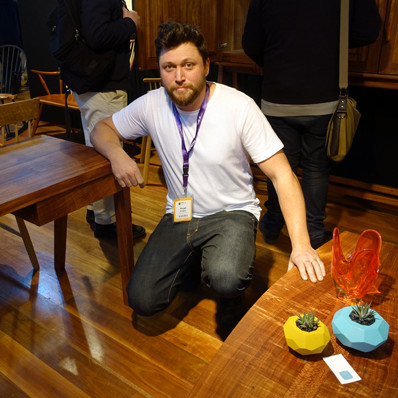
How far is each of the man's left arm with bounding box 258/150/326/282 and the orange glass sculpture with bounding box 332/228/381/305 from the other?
0.07 m

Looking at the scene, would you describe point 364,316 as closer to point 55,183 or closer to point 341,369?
point 341,369

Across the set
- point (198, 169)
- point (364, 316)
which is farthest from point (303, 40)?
point (364, 316)

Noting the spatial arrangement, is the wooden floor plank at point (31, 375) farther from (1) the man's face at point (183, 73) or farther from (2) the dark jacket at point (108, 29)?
(2) the dark jacket at point (108, 29)

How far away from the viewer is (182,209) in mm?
1761

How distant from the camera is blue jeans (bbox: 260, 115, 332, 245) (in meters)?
2.26

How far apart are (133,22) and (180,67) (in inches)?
34.3

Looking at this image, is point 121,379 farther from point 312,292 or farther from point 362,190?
point 362,190

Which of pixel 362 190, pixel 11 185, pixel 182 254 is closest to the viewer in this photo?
pixel 11 185

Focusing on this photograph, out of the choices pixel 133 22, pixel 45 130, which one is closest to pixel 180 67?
pixel 133 22

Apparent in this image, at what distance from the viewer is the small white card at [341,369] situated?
35.7 inches

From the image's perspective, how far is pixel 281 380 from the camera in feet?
3.00

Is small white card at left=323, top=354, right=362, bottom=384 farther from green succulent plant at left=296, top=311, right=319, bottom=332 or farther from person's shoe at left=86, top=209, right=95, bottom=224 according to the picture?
person's shoe at left=86, top=209, right=95, bottom=224

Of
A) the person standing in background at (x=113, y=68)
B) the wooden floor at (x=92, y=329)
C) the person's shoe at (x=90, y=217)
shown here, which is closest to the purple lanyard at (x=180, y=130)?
the wooden floor at (x=92, y=329)

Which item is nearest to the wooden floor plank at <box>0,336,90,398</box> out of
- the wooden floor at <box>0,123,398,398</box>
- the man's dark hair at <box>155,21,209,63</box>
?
the wooden floor at <box>0,123,398,398</box>
